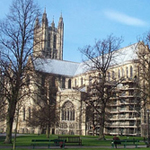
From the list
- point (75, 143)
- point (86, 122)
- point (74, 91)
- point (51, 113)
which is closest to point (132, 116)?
point (86, 122)

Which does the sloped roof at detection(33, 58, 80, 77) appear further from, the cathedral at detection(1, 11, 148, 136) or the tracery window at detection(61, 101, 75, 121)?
the tracery window at detection(61, 101, 75, 121)

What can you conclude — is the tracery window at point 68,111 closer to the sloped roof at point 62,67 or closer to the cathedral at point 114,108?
the cathedral at point 114,108

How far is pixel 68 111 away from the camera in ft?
229

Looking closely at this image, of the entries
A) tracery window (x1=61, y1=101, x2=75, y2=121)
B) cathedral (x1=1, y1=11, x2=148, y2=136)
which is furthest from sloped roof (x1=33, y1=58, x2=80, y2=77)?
tracery window (x1=61, y1=101, x2=75, y2=121)

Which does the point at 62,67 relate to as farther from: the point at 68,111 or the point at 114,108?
the point at 114,108

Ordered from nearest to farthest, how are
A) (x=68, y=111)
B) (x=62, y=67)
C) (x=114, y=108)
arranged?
1. (x=114, y=108)
2. (x=68, y=111)
3. (x=62, y=67)

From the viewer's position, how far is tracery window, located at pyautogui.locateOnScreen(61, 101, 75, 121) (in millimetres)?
68875

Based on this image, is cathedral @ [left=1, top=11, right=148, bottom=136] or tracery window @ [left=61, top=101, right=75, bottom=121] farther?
tracery window @ [left=61, top=101, right=75, bottom=121]

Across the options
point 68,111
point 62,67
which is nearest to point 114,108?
point 68,111

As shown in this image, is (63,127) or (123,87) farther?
(63,127)

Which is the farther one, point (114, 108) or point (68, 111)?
point (68, 111)

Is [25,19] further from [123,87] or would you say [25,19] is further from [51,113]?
[123,87]

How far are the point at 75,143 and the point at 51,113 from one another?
2180 centimetres

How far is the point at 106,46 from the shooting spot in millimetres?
37688
